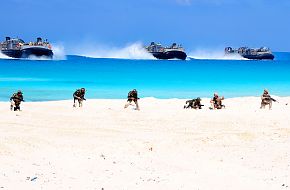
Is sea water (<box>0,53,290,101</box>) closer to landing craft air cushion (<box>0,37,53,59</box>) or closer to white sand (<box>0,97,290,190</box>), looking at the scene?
white sand (<box>0,97,290,190</box>)

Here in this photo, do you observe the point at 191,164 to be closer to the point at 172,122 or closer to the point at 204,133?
the point at 204,133

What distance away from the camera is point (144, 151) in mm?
14180

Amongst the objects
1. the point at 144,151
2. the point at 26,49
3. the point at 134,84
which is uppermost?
the point at 26,49

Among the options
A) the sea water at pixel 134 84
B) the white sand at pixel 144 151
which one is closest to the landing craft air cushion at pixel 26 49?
the sea water at pixel 134 84

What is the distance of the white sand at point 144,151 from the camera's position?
11.0m

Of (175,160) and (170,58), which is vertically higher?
(170,58)

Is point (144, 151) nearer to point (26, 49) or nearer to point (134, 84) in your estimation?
point (134, 84)

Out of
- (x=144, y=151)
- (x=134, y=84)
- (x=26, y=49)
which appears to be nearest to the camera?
(x=144, y=151)

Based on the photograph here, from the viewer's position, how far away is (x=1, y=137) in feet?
49.1

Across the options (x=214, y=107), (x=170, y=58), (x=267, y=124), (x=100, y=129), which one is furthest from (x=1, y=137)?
(x=170, y=58)

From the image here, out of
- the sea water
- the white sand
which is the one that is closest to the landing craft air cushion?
the sea water

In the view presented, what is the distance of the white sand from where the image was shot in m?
11.0

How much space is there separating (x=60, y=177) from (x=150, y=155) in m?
3.06

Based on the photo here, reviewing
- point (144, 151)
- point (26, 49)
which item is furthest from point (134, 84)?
point (26, 49)
